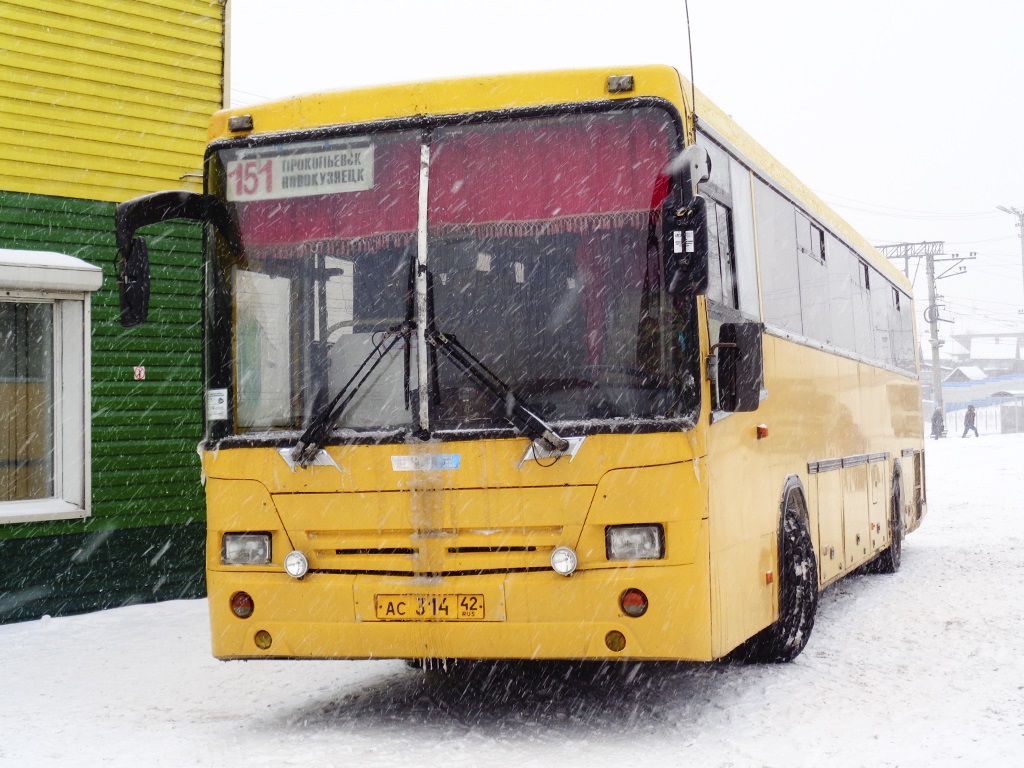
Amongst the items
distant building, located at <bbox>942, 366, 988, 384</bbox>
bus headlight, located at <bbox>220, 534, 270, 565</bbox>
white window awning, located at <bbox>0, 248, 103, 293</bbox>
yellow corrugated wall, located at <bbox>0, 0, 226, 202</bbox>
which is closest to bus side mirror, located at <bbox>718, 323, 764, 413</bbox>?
bus headlight, located at <bbox>220, 534, 270, 565</bbox>

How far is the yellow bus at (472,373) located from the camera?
609 centimetres

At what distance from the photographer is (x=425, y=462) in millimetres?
6258

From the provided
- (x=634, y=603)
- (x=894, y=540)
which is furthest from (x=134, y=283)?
(x=894, y=540)

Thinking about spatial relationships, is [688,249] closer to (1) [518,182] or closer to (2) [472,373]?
(1) [518,182]

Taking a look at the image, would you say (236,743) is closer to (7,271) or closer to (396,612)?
(396,612)

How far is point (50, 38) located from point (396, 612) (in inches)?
290

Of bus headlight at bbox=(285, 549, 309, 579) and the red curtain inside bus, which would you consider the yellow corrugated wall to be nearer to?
the red curtain inside bus

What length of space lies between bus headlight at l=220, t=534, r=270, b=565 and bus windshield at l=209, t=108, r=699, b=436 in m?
0.53

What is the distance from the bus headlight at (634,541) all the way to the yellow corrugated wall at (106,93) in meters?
7.11

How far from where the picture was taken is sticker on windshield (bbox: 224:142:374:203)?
660 centimetres

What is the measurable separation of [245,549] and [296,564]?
338mm

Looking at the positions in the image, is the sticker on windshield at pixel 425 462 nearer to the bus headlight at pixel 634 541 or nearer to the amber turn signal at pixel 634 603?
the bus headlight at pixel 634 541

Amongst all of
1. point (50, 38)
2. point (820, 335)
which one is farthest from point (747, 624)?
point (50, 38)

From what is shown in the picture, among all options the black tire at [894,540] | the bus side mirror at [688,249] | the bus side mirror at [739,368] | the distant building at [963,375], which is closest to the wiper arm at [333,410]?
the bus side mirror at [688,249]
